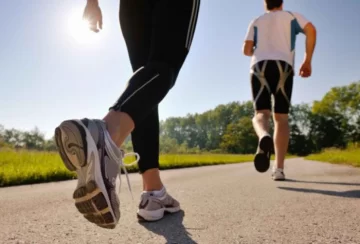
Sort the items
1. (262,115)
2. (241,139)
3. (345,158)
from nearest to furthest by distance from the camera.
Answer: (262,115), (345,158), (241,139)

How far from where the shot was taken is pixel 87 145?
115cm

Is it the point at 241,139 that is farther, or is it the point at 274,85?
the point at 241,139

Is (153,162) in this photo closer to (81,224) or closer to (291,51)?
(81,224)

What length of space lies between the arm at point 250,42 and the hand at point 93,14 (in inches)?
94.5

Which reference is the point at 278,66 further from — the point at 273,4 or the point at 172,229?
the point at 172,229

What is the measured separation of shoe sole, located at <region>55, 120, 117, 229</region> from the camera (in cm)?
115

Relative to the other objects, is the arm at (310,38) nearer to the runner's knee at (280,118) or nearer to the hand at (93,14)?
Result: the runner's knee at (280,118)

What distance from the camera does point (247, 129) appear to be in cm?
8238

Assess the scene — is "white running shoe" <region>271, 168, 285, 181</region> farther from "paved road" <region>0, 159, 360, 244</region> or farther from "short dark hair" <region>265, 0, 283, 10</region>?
"short dark hair" <region>265, 0, 283, 10</region>

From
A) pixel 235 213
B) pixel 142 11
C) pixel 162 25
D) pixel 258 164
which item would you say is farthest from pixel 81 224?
pixel 258 164

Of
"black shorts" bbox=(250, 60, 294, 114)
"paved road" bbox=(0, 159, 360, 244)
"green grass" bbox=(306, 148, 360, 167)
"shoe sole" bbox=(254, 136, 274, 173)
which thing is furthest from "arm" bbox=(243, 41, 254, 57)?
"green grass" bbox=(306, 148, 360, 167)

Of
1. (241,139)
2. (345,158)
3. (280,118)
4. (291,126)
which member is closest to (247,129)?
(241,139)

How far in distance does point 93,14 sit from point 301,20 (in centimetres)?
277

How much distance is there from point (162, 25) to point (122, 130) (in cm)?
55
